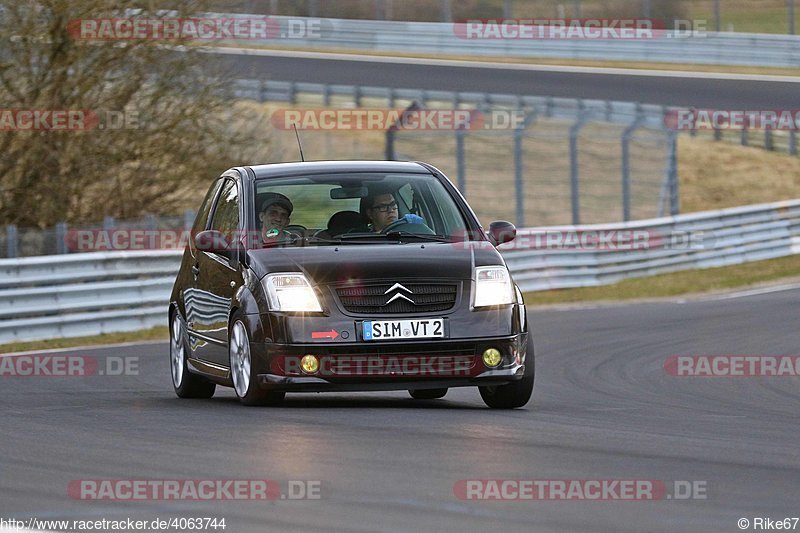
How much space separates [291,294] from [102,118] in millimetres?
13368

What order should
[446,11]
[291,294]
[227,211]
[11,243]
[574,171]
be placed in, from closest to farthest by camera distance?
[291,294] < [227,211] < [11,243] < [574,171] < [446,11]

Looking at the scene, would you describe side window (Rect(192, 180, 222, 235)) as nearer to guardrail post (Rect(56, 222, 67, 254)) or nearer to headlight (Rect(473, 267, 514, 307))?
headlight (Rect(473, 267, 514, 307))

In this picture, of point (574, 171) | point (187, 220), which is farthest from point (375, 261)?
point (574, 171)

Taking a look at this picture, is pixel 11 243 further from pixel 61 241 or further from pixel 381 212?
pixel 381 212

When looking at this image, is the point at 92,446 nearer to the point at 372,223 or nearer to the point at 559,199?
the point at 372,223

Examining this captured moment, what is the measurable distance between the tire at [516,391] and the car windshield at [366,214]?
95cm

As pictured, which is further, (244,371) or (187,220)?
(187,220)

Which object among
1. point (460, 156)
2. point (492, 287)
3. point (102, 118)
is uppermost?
point (492, 287)

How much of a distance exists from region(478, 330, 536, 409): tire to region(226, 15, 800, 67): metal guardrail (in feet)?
109

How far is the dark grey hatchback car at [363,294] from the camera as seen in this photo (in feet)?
31.1

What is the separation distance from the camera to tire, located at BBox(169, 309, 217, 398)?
37.2 feet

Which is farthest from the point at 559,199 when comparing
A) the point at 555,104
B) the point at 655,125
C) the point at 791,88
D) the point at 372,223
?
the point at 372,223

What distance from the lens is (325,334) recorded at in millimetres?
9453

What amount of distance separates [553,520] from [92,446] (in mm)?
2929
